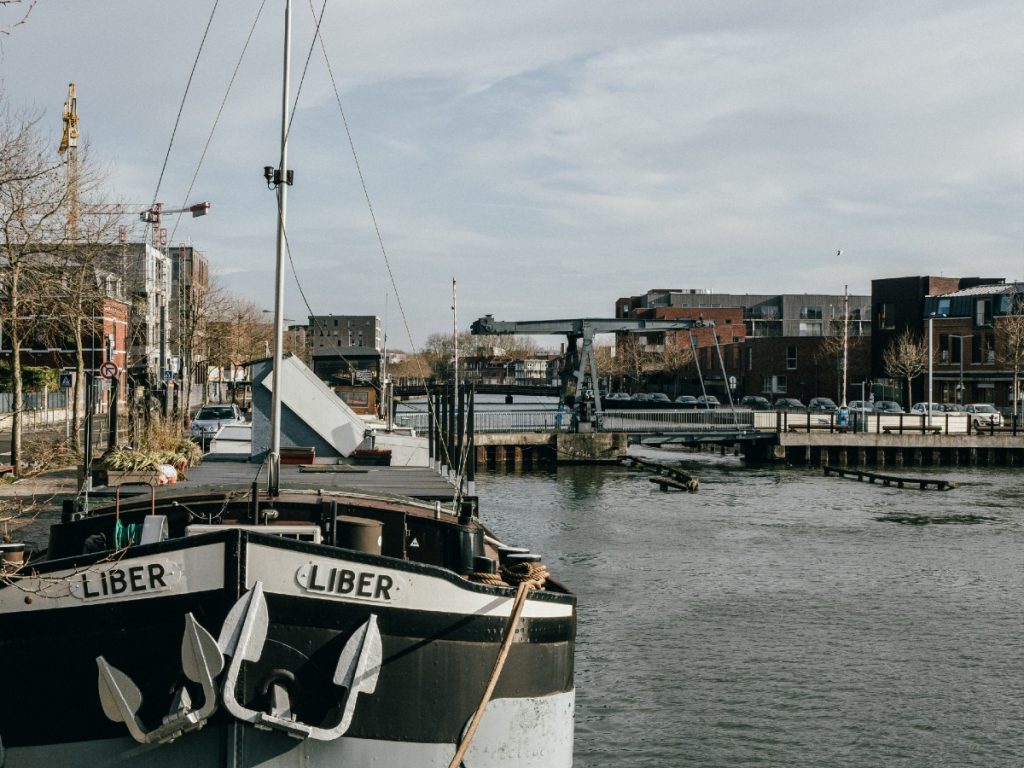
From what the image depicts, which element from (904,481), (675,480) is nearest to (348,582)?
(675,480)

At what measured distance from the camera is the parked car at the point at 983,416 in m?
64.6

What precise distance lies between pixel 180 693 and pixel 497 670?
8.78ft

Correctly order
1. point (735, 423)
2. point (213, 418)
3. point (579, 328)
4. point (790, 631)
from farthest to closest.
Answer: point (735, 423)
point (579, 328)
point (213, 418)
point (790, 631)

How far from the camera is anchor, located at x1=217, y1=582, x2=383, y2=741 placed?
861 cm

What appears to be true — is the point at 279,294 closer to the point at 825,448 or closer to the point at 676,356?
the point at 825,448

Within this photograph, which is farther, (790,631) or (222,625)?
(790,631)

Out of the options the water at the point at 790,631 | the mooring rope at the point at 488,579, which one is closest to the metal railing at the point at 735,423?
the water at the point at 790,631

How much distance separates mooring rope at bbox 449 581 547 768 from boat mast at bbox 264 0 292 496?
8.84 feet

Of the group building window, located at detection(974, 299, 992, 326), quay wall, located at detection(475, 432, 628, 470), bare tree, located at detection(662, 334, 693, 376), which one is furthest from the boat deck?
bare tree, located at detection(662, 334, 693, 376)

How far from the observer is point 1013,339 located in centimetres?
7144

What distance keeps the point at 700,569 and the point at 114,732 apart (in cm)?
1976

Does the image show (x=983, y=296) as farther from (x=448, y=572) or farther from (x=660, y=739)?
(x=448, y=572)

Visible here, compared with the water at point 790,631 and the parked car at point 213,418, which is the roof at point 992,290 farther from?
the parked car at point 213,418

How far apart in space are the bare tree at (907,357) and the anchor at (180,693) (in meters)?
77.9
